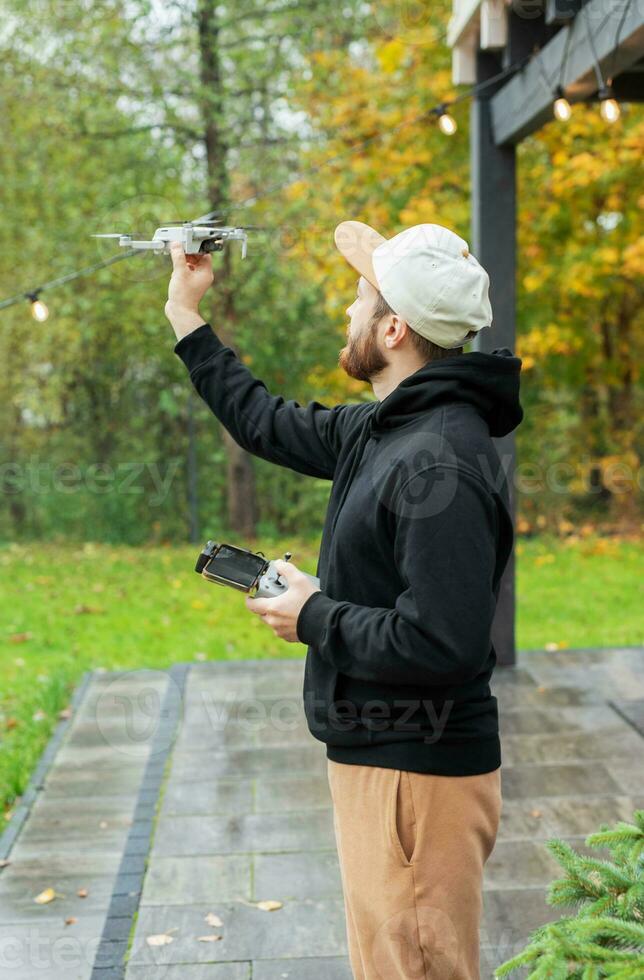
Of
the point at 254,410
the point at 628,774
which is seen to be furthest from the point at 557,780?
the point at 254,410

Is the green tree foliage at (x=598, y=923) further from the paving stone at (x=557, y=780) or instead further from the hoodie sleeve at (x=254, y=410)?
the paving stone at (x=557, y=780)

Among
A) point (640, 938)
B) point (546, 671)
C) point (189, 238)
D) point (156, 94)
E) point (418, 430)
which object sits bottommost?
point (546, 671)

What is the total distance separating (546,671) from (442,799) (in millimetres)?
4029

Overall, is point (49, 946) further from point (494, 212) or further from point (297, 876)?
point (494, 212)

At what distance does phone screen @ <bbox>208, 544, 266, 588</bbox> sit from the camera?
6.27 feet

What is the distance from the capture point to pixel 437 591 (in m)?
1.65

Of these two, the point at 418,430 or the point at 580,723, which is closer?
the point at 418,430

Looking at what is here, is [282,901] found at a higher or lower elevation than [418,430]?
lower

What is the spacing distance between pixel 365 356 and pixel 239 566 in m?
0.42

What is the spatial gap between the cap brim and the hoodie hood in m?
0.19

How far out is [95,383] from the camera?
37.3ft

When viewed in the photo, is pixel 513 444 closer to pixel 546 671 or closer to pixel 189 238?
pixel 546 671

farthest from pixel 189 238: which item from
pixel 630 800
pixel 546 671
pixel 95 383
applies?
pixel 95 383

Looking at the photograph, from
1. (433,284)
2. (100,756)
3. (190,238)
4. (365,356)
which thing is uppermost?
(190,238)
